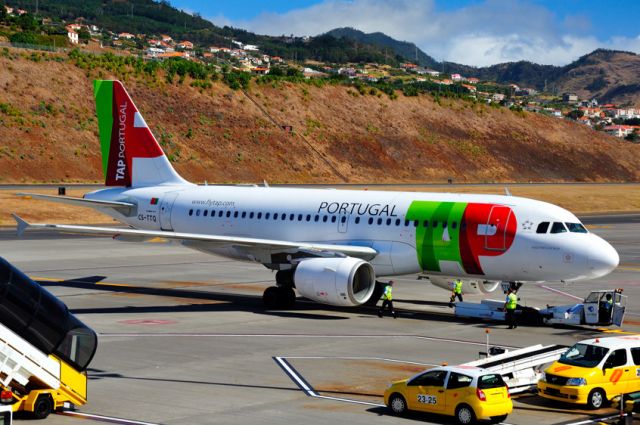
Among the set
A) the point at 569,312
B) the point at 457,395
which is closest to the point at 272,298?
the point at 569,312

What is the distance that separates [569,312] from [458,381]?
1514 centimetres

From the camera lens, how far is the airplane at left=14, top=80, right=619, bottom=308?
37094mm

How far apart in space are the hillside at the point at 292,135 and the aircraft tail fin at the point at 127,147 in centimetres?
7335

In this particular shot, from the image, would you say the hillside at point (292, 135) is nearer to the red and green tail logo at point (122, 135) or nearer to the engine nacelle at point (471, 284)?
the red and green tail logo at point (122, 135)

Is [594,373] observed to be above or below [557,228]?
below

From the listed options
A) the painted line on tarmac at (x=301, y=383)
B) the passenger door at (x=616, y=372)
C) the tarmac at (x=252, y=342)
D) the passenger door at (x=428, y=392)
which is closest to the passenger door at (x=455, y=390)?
the passenger door at (x=428, y=392)

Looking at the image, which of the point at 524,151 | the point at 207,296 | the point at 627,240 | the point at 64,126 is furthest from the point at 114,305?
the point at 524,151

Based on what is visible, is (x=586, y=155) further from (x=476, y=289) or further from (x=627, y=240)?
(x=476, y=289)

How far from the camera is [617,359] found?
24.6 meters

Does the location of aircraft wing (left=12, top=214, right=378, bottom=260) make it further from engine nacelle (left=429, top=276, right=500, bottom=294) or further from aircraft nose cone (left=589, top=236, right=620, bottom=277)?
aircraft nose cone (left=589, top=236, right=620, bottom=277)

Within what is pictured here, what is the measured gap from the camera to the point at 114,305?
135ft

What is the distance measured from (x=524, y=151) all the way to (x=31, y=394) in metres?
166

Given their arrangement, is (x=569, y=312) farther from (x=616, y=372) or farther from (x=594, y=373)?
(x=594, y=373)

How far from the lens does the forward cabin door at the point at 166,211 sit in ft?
155
